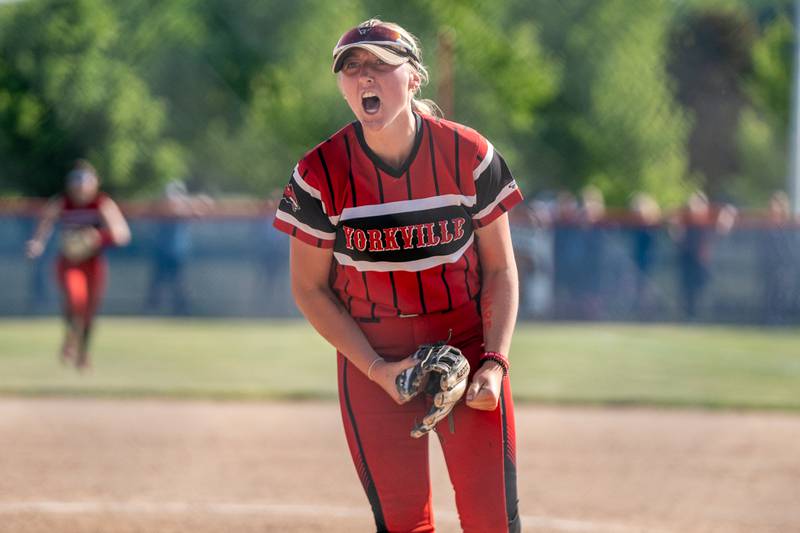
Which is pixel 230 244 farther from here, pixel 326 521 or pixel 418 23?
pixel 326 521

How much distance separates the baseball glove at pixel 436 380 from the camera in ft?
11.3

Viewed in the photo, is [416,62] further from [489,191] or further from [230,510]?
[230,510]

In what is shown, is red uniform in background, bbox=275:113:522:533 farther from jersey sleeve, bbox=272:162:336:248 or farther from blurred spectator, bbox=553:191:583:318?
blurred spectator, bbox=553:191:583:318

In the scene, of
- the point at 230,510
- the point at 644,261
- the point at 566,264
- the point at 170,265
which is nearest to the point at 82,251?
the point at 170,265

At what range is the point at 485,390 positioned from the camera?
11.4 ft

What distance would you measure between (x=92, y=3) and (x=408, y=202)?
79.6 feet

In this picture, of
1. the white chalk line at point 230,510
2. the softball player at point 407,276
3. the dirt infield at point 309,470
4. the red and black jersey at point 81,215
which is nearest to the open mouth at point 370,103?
the softball player at point 407,276

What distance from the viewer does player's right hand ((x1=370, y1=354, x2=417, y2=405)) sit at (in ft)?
11.5

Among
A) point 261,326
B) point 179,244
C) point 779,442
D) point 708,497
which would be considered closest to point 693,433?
point 779,442

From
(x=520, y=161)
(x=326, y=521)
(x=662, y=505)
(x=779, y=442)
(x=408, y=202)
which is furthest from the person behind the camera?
(x=520, y=161)

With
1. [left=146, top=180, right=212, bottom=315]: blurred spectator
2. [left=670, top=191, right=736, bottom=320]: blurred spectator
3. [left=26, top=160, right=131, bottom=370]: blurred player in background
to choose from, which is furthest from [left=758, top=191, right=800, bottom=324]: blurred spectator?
[left=26, top=160, right=131, bottom=370]: blurred player in background

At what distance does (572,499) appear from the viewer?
6762 millimetres

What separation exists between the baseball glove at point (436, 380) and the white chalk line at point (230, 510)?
273 centimetres

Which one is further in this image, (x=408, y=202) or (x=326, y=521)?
(x=326, y=521)
